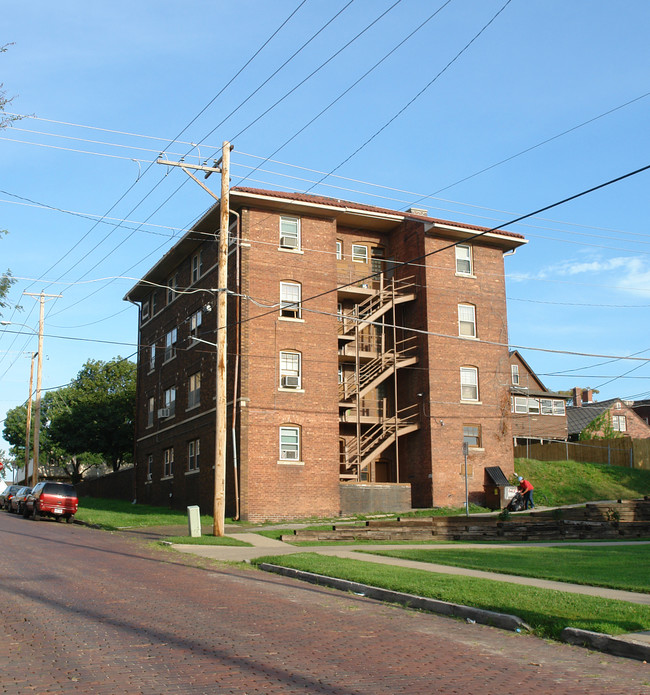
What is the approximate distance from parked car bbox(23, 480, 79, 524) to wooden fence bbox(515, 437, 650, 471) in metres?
29.5

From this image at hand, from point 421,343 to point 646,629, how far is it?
84.7 feet

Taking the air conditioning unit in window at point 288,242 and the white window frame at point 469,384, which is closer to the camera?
the air conditioning unit in window at point 288,242

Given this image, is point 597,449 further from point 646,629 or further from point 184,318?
point 646,629

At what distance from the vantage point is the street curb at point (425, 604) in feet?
30.6

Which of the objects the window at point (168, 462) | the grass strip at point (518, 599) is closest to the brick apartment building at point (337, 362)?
the window at point (168, 462)

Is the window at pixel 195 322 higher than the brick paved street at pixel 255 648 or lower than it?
higher

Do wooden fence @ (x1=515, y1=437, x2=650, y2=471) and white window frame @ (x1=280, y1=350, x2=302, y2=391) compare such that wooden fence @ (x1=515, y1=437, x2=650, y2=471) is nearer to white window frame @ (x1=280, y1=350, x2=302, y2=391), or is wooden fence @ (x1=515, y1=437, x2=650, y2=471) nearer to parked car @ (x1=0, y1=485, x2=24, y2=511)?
white window frame @ (x1=280, y1=350, x2=302, y2=391)

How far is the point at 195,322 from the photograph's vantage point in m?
36.2

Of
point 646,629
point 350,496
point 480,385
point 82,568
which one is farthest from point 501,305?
point 646,629

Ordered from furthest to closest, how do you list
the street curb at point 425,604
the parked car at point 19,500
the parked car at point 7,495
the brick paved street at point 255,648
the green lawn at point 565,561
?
the parked car at point 7,495 → the parked car at point 19,500 → the green lawn at point 565,561 → the street curb at point 425,604 → the brick paved street at point 255,648

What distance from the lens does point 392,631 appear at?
9.02 metres

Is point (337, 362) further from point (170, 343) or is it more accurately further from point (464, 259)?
point (170, 343)

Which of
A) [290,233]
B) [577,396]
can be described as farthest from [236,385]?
[577,396]

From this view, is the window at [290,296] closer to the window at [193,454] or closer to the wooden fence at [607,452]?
the window at [193,454]
